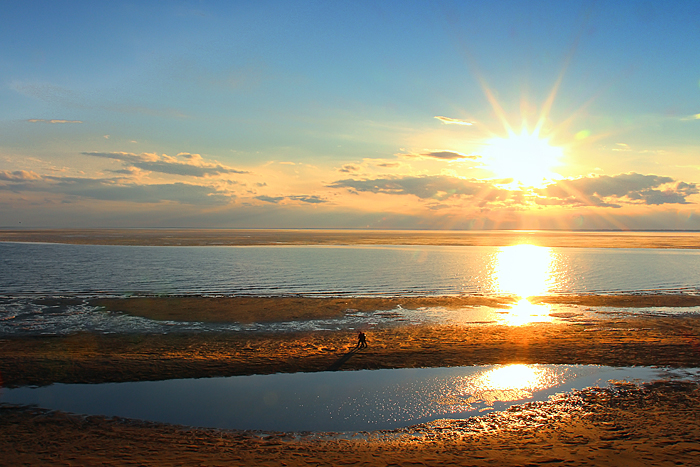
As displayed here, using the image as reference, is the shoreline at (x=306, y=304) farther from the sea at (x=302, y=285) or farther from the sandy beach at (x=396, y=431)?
the sandy beach at (x=396, y=431)

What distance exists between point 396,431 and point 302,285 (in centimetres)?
3289

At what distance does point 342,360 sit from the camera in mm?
20047

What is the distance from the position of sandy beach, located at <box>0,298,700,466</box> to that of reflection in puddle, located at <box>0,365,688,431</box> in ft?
2.30

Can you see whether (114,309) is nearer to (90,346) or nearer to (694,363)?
(90,346)

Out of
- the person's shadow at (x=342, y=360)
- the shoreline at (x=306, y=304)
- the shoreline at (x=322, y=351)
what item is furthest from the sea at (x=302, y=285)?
the person's shadow at (x=342, y=360)

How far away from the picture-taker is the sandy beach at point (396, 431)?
11195 millimetres

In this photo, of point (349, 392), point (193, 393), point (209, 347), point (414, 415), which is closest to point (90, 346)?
point (209, 347)

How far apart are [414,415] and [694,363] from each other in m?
13.7

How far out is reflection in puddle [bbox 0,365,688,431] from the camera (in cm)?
1384

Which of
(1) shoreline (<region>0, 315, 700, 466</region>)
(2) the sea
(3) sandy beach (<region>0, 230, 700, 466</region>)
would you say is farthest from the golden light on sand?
(1) shoreline (<region>0, 315, 700, 466</region>)

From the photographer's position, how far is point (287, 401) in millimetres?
15203

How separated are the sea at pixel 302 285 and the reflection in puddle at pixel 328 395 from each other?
367 inches

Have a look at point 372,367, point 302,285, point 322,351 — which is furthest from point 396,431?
point 302,285

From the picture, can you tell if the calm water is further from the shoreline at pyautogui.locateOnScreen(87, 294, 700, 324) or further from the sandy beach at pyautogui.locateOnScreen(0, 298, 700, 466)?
the sandy beach at pyautogui.locateOnScreen(0, 298, 700, 466)
